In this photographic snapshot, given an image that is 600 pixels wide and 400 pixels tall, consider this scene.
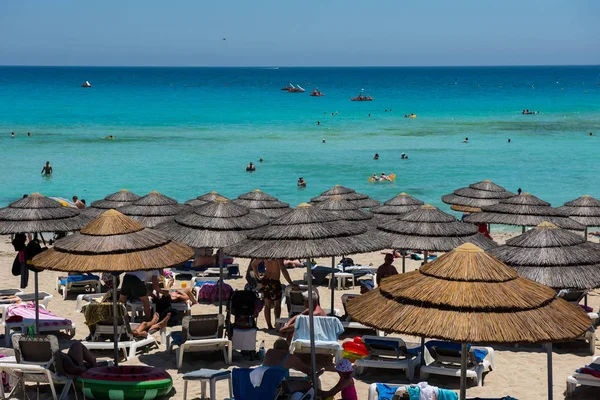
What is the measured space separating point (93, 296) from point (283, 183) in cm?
2189

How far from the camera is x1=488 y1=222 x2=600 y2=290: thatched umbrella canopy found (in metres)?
8.23

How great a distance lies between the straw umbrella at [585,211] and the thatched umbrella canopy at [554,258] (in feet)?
17.9

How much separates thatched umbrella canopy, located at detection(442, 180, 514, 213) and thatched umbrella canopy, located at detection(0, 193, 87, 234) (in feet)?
27.7

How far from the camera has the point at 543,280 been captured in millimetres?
8234

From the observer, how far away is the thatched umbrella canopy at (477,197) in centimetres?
1616

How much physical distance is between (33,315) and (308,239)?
4.96 m

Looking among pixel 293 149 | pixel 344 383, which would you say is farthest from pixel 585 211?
pixel 293 149

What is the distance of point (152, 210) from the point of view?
46.8ft

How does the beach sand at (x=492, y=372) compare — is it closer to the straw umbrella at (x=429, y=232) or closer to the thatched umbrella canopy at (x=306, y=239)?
the straw umbrella at (x=429, y=232)

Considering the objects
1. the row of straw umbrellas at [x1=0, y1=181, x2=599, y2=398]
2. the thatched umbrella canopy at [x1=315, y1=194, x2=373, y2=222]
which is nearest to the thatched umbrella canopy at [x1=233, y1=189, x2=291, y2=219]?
the row of straw umbrellas at [x1=0, y1=181, x2=599, y2=398]

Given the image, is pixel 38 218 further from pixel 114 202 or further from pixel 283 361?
pixel 114 202

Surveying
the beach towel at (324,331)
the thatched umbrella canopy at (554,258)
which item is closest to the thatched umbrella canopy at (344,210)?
the beach towel at (324,331)

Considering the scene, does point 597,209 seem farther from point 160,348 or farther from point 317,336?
point 160,348

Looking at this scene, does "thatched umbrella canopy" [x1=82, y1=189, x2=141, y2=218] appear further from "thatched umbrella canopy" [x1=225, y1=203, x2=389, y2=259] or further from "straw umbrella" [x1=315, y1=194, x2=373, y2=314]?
"thatched umbrella canopy" [x1=225, y1=203, x2=389, y2=259]
